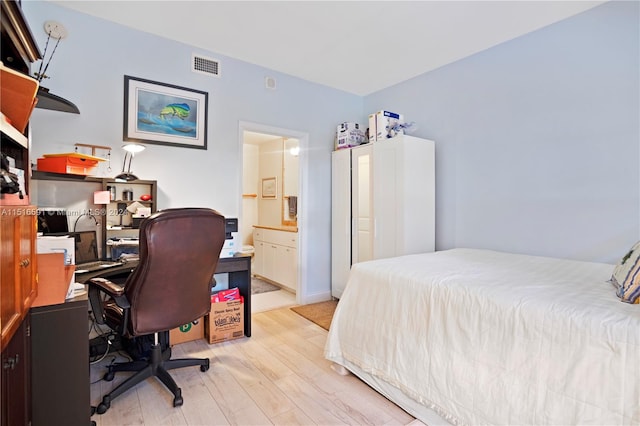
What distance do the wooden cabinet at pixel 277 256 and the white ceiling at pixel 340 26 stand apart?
6.94 feet

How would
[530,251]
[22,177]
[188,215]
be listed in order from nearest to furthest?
[22,177], [188,215], [530,251]

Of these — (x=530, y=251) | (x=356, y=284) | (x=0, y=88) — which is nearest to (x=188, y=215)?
(x=0, y=88)


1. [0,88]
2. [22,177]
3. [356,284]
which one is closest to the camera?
[0,88]

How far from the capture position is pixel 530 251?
2.81 m

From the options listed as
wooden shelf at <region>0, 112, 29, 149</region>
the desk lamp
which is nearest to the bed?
wooden shelf at <region>0, 112, 29, 149</region>

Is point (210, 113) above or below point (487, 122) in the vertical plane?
above

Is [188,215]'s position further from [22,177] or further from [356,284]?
[356,284]

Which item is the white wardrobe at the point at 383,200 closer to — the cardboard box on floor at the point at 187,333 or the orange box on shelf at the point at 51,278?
the cardboard box on floor at the point at 187,333

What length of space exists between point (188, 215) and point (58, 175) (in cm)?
124

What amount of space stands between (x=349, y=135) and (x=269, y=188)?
7.51 feet

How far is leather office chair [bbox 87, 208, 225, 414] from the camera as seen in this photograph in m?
1.80

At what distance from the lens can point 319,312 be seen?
3600mm

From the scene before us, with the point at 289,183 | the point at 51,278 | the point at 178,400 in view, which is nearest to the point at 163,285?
the point at 51,278

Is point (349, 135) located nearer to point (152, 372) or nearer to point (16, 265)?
point (152, 372)
